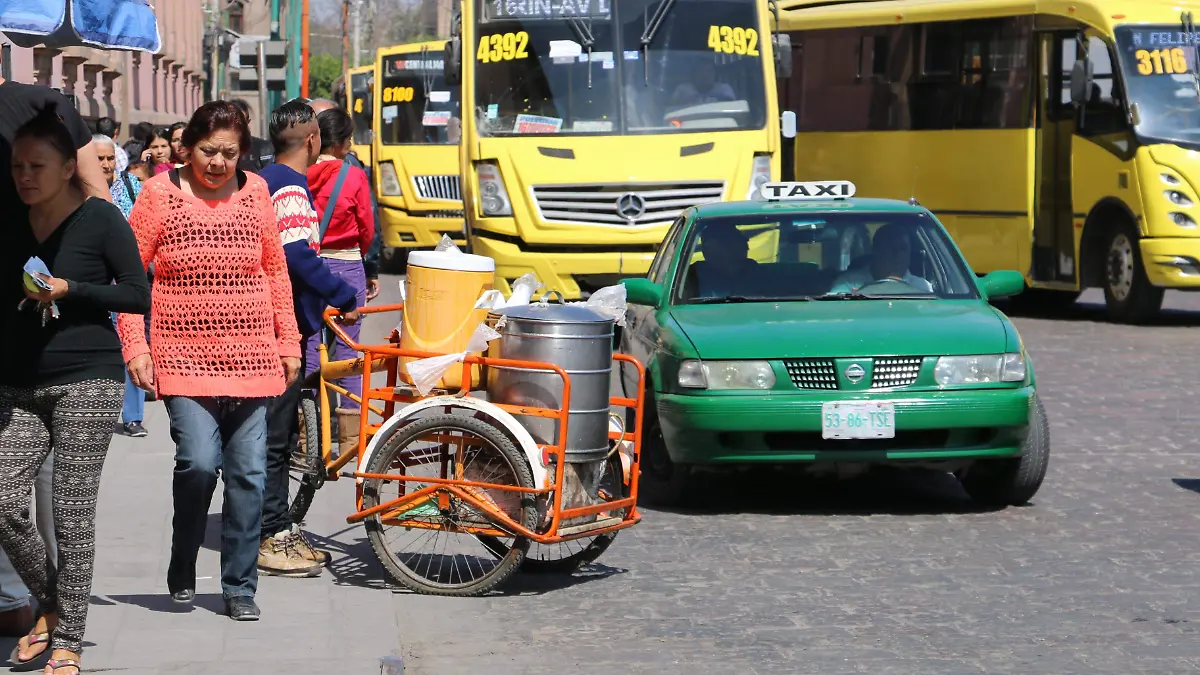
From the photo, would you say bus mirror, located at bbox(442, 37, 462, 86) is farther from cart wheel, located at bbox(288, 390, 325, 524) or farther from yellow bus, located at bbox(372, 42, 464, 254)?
cart wheel, located at bbox(288, 390, 325, 524)

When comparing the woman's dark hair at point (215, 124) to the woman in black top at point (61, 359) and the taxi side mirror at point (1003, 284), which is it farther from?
the taxi side mirror at point (1003, 284)

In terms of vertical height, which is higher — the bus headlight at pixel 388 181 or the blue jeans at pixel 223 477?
the bus headlight at pixel 388 181

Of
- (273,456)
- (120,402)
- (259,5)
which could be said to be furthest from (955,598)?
(259,5)

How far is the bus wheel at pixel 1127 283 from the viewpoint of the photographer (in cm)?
1930

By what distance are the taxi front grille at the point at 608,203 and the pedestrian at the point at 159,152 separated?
3.60 m

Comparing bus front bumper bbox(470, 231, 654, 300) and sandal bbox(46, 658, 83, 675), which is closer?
sandal bbox(46, 658, 83, 675)

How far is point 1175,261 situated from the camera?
61.7ft

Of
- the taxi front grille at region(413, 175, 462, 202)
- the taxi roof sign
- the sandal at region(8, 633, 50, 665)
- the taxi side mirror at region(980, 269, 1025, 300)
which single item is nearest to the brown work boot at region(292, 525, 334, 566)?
the sandal at region(8, 633, 50, 665)

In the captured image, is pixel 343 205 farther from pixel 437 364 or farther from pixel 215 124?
pixel 215 124

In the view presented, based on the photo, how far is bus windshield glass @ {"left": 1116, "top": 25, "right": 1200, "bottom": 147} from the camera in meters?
19.2

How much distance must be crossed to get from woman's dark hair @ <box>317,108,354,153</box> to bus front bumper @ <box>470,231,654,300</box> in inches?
249

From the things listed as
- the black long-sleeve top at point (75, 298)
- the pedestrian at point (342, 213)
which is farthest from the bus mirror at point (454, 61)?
the black long-sleeve top at point (75, 298)

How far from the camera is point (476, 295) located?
7.66 metres

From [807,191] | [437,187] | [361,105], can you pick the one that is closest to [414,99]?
[437,187]
